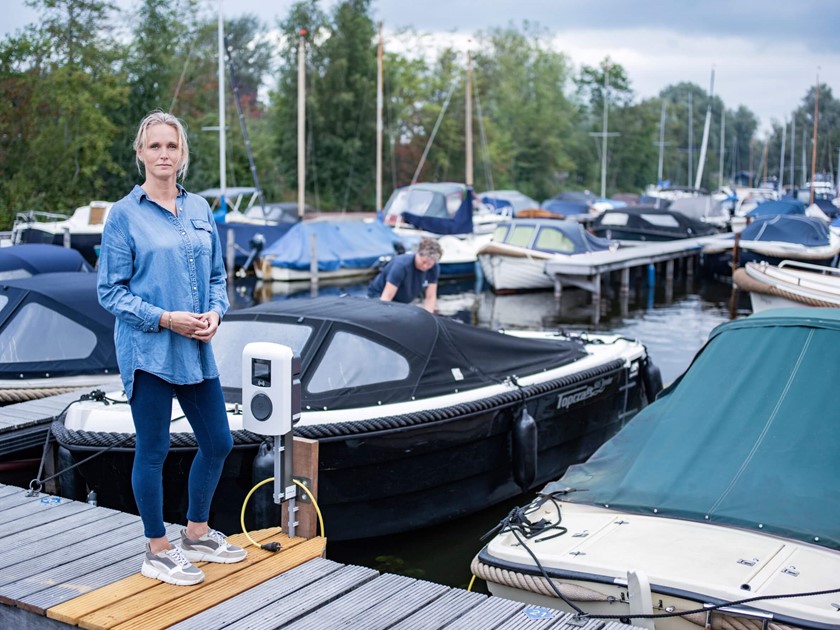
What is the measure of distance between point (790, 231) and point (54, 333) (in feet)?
73.0

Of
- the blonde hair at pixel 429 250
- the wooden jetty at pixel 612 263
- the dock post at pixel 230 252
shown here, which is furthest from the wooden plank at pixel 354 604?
the dock post at pixel 230 252

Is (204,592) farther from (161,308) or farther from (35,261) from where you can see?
(35,261)

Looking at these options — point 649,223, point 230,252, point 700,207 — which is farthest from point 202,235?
point 700,207

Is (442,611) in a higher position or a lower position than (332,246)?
lower

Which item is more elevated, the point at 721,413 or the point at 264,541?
the point at 721,413

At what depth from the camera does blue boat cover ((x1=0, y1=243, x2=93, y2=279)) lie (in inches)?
Result: 531

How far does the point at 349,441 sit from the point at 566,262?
1727 centimetres

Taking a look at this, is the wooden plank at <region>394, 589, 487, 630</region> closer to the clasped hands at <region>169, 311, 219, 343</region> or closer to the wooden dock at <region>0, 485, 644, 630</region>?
the wooden dock at <region>0, 485, 644, 630</region>

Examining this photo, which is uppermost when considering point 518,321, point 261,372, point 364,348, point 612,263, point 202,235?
point 202,235

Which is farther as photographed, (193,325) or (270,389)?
(270,389)

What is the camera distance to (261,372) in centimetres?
470

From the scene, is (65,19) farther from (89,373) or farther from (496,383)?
(496,383)

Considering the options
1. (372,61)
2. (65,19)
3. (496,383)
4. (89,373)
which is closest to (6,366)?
(89,373)

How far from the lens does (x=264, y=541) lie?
4.91 meters
